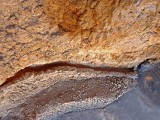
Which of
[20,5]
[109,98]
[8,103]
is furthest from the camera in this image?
[109,98]

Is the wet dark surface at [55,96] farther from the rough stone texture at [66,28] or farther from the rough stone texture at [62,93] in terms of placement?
the rough stone texture at [66,28]

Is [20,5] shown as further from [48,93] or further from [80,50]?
[48,93]

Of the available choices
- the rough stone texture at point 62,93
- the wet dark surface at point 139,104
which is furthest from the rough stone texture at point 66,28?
the wet dark surface at point 139,104

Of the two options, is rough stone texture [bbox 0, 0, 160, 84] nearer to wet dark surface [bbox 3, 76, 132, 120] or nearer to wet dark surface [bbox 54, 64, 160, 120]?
wet dark surface [bbox 3, 76, 132, 120]

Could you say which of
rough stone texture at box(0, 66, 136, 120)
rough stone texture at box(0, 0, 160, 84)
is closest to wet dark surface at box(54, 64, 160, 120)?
rough stone texture at box(0, 66, 136, 120)

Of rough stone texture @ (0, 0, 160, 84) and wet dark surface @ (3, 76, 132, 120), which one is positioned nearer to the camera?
rough stone texture @ (0, 0, 160, 84)

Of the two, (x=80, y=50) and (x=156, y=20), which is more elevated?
(x=156, y=20)

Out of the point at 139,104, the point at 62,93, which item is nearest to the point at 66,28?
the point at 62,93

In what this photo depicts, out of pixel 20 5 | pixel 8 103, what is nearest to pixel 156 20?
pixel 20 5
